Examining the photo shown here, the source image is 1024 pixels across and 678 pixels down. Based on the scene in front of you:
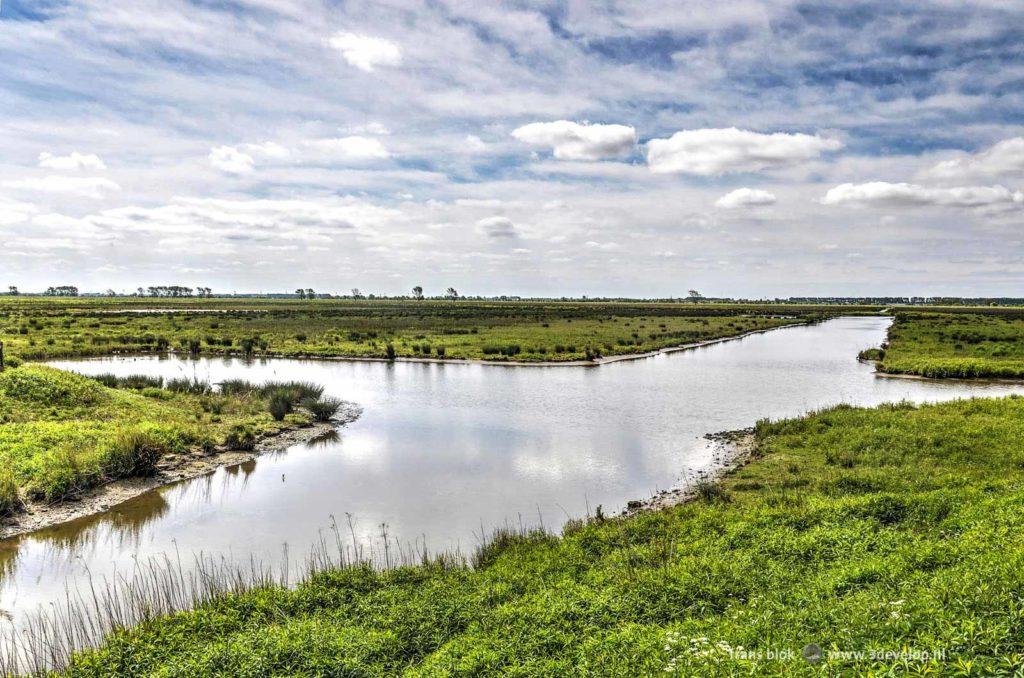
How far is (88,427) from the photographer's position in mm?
20984

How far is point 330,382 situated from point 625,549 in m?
32.6

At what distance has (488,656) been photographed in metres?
8.22

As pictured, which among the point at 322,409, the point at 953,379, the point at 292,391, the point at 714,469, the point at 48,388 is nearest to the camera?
the point at 714,469

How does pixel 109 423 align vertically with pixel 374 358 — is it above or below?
below

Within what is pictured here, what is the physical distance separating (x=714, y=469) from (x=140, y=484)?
62.7ft

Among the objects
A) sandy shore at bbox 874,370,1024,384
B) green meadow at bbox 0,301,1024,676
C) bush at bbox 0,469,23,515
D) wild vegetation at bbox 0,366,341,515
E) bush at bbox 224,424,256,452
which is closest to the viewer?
green meadow at bbox 0,301,1024,676

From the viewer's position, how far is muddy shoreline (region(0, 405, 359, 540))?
611 inches

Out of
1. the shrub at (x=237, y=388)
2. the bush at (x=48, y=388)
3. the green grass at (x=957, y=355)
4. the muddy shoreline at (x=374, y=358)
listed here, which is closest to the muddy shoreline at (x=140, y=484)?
the shrub at (x=237, y=388)

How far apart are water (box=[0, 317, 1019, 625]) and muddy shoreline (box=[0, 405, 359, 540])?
49 cm

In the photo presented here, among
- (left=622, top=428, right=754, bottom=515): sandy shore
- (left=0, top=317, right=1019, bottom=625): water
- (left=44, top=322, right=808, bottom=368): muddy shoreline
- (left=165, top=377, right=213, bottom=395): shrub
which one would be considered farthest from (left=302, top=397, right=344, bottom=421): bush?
(left=44, top=322, right=808, bottom=368): muddy shoreline

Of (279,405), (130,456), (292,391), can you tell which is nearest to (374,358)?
(292,391)

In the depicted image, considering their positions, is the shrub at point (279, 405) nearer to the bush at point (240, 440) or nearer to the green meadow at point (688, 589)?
the bush at point (240, 440)

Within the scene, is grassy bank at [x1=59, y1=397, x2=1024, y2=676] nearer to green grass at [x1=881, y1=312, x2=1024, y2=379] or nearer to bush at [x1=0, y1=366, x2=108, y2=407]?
bush at [x1=0, y1=366, x2=108, y2=407]

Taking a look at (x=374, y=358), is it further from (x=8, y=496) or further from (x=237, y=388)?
(x=8, y=496)
